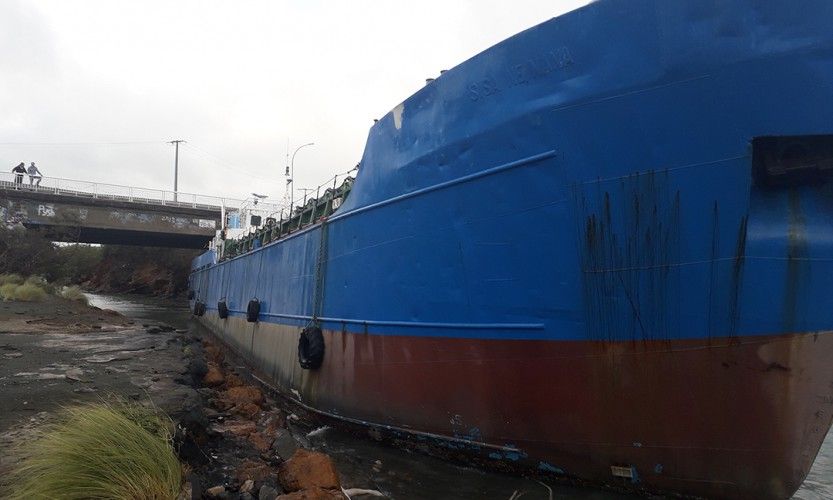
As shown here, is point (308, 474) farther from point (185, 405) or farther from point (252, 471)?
point (185, 405)

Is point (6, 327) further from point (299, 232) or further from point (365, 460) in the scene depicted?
point (365, 460)

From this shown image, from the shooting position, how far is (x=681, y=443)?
4062 millimetres

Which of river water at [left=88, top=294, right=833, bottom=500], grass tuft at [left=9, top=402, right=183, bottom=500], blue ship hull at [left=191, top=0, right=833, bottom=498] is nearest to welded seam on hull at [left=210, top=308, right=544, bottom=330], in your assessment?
blue ship hull at [left=191, top=0, right=833, bottom=498]

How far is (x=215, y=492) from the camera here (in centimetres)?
423

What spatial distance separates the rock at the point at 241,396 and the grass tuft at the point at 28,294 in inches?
693

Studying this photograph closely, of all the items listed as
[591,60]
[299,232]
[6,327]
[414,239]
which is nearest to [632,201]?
[591,60]

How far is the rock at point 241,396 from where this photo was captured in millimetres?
8426

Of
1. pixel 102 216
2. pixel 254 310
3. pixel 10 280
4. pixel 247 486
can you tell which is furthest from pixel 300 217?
pixel 102 216

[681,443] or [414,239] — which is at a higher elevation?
[414,239]

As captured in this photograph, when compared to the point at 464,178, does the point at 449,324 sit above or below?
below

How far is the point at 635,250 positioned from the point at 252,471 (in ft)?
14.0

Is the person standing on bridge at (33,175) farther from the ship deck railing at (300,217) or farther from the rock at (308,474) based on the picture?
the rock at (308,474)

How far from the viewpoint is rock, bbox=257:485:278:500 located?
433cm

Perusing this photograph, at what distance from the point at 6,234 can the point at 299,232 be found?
1059 inches
